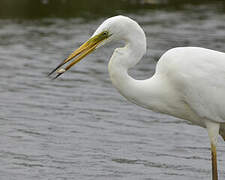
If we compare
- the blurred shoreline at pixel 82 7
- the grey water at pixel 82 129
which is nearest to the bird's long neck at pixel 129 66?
the grey water at pixel 82 129

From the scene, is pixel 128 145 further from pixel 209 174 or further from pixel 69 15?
pixel 69 15

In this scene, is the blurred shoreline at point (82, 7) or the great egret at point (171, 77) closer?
the great egret at point (171, 77)

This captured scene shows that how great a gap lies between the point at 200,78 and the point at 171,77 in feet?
0.97

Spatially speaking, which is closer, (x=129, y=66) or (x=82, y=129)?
(x=129, y=66)

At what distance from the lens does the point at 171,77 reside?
6.70 metres

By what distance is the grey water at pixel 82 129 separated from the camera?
772 cm

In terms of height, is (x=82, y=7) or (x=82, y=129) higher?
(x=82, y=129)

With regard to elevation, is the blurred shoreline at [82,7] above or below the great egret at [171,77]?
below

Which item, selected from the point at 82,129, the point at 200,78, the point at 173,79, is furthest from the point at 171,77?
the point at 82,129

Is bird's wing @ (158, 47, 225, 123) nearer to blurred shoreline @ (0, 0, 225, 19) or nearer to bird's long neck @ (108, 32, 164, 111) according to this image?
bird's long neck @ (108, 32, 164, 111)

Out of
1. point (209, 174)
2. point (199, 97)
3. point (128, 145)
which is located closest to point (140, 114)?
point (128, 145)

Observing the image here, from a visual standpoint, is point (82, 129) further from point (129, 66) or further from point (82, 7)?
point (82, 7)

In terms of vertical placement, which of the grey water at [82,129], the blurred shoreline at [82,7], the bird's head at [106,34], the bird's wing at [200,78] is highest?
the bird's head at [106,34]

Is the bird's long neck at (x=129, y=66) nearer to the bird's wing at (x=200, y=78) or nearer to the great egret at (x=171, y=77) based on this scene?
the great egret at (x=171, y=77)
